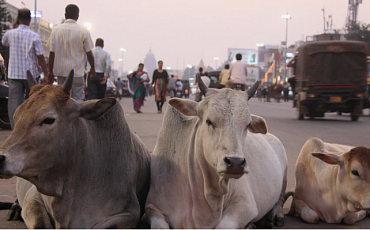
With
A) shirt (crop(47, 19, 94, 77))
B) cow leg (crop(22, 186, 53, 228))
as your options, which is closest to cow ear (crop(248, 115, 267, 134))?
cow leg (crop(22, 186, 53, 228))

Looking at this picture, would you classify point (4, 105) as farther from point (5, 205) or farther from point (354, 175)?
point (354, 175)

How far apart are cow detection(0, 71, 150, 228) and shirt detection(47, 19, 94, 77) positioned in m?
4.03

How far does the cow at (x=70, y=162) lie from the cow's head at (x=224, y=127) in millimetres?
672

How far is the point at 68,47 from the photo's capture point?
801 centimetres

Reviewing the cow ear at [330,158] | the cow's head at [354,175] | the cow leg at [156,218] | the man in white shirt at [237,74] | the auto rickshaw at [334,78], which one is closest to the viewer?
the cow leg at [156,218]

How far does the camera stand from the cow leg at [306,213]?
15.6ft

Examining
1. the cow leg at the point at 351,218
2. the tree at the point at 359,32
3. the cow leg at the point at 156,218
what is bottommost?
the cow leg at the point at 351,218

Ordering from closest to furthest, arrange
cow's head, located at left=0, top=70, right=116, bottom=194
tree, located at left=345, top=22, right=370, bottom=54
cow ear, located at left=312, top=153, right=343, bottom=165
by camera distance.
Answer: cow's head, located at left=0, top=70, right=116, bottom=194
cow ear, located at left=312, top=153, right=343, bottom=165
tree, located at left=345, top=22, right=370, bottom=54

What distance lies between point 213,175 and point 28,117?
1.53 m

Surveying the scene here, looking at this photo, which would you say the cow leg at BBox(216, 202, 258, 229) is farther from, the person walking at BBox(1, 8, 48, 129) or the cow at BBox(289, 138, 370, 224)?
the person walking at BBox(1, 8, 48, 129)

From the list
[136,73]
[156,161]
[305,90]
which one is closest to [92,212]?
[156,161]

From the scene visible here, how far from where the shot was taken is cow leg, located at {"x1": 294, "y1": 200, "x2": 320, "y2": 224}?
15.6ft

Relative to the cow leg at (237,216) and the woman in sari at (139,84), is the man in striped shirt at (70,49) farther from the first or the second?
the woman in sari at (139,84)

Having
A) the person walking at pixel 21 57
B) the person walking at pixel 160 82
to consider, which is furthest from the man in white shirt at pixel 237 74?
the person walking at pixel 21 57
